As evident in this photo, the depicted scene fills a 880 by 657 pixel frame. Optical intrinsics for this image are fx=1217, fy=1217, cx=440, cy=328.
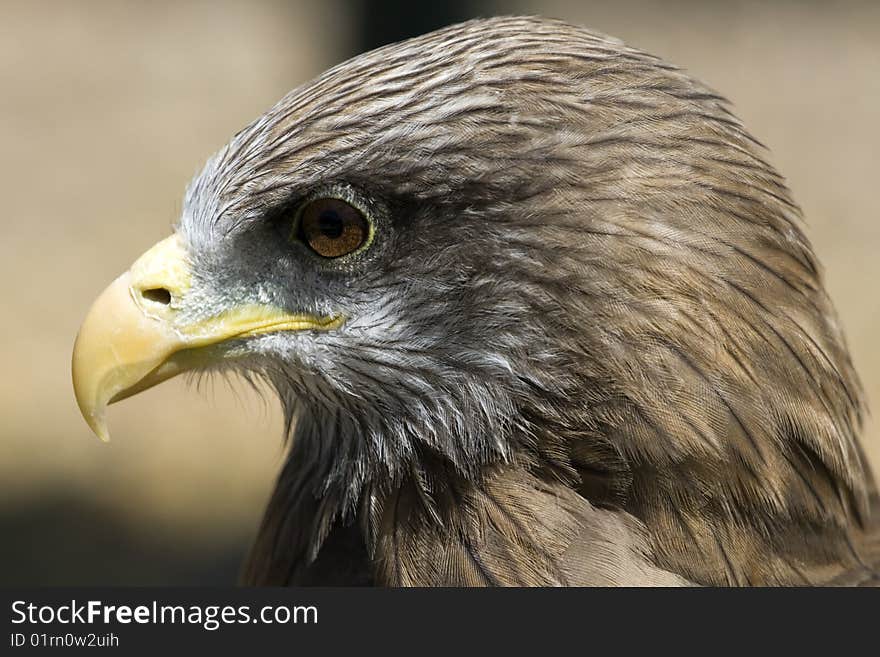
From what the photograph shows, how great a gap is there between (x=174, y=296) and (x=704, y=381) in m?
1.04

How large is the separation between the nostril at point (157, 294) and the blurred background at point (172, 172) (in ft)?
5.98

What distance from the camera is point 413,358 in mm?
2373

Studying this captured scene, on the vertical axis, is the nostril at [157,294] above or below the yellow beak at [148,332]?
above

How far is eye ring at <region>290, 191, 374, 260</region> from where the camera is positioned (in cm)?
231

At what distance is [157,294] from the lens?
2424 millimetres

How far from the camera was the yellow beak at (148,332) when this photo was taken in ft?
7.80

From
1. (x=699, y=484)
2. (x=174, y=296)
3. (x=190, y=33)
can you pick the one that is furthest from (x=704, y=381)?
(x=190, y=33)

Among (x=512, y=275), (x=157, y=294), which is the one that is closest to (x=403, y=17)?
(x=157, y=294)

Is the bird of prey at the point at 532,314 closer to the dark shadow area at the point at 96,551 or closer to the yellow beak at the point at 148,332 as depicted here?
the yellow beak at the point at 148,332

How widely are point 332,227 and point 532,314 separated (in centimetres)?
42

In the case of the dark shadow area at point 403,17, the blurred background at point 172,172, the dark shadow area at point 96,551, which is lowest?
the dark shadow area at point 96,551

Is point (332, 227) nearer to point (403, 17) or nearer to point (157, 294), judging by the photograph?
point (157, 294)

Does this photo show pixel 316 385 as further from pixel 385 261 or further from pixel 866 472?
pixel 866 472

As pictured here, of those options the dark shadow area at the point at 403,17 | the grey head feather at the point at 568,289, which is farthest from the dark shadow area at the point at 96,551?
the grey head feather at the point at 568,289
